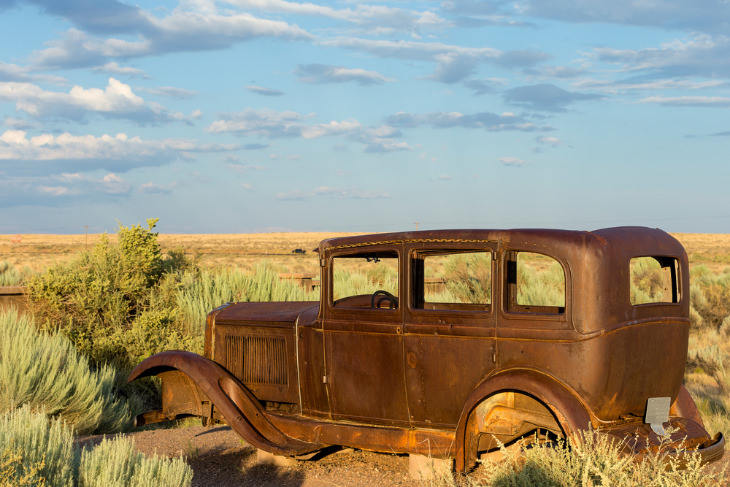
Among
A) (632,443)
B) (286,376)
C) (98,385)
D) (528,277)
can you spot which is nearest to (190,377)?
(286,376)

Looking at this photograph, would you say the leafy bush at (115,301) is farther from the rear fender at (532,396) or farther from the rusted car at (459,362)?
the rear fender at (532,396)

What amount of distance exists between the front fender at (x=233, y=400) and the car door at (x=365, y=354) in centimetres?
61

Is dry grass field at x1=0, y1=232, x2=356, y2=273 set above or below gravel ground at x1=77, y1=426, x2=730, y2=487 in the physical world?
above

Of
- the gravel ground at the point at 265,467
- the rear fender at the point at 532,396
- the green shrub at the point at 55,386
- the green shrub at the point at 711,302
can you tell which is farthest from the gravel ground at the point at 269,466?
the green shrub at the point at 711,302

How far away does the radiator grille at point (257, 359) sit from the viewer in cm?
720

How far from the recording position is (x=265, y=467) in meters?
7.28

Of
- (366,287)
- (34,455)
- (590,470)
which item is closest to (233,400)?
(34,455)

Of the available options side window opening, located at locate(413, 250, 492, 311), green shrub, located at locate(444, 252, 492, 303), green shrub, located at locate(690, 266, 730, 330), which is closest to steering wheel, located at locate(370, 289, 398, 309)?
side window opening, located at locate(413, 250, 492, 311)

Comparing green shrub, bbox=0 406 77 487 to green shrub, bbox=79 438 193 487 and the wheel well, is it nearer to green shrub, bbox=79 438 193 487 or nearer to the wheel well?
green shrub, bbox=79 438 193 487

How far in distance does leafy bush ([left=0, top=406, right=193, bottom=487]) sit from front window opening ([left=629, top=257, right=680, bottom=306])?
399cm

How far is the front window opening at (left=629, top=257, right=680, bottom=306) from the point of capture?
6336 mm

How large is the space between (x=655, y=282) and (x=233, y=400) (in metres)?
16.4

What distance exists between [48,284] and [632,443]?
10095 millimetres

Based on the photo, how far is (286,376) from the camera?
715 centimetres
